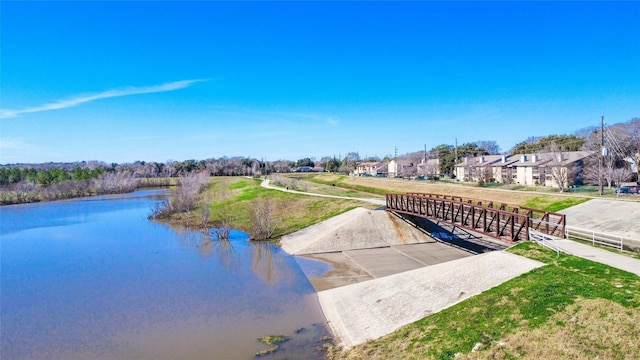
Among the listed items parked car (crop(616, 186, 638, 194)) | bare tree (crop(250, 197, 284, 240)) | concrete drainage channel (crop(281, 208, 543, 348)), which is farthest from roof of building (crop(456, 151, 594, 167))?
bare tree (crop(250, 197, 284, 240))

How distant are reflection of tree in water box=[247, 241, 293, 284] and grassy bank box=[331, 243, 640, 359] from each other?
1275 centimetres

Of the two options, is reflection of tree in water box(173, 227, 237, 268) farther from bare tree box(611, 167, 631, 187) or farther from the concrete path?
bare tree box(611, 167, 631, 187)

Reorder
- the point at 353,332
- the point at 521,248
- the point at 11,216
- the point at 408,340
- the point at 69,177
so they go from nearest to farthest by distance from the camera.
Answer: the point at 408,340 < the point at 353,332 < the point at 521,248 < the point at 11,216 < the point at 69,177

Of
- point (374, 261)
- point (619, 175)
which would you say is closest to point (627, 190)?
point (619, 175)

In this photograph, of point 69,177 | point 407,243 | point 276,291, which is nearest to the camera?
point 276,291

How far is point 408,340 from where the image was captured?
15.6m

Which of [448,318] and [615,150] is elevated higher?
[615,150]

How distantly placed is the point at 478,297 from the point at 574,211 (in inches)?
1136

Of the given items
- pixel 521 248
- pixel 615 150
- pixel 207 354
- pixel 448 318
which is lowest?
pixel 207 354

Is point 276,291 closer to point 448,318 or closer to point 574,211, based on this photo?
point 448,318

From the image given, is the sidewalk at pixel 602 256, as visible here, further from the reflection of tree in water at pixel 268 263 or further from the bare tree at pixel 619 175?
the bare tree at pixel 619 175

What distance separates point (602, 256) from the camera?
64.0 feet

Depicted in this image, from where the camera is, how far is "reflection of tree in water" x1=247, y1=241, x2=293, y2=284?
94.1 feet

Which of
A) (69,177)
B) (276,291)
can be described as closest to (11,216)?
(69,177)
